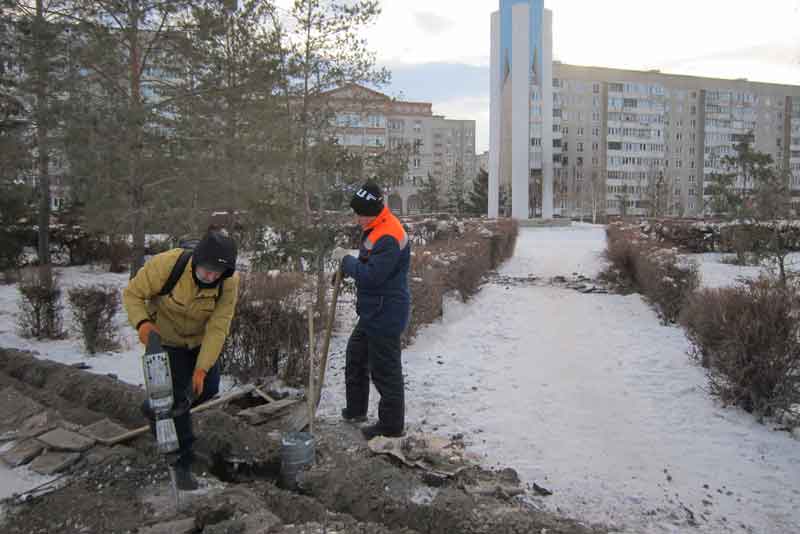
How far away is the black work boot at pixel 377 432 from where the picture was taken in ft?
12.4

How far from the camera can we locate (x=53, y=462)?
3379 mm

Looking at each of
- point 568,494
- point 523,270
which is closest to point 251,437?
point 568,494

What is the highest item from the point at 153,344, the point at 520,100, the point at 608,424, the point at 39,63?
the point at 520,100

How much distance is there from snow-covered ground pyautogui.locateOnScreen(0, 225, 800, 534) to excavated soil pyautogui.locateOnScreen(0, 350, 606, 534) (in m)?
0.42

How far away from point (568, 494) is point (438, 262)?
5.34 meters

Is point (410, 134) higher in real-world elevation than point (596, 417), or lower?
higher

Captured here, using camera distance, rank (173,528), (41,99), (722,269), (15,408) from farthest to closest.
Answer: (722,269)
(41,99)
(15,408)
(173,528)

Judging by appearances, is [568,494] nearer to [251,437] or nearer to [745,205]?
[251,437]

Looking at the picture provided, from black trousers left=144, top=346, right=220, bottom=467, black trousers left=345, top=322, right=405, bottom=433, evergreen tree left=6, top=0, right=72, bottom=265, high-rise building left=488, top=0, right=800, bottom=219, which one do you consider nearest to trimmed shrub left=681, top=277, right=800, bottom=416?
black trousers left=345, top=322, right=405, bottom=433

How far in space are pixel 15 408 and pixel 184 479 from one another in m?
2.08

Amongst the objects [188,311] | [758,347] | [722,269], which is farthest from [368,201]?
[722,269]

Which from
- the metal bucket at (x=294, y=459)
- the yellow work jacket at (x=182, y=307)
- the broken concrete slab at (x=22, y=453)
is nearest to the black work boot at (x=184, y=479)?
the metal bucket at (x=294, y=459)

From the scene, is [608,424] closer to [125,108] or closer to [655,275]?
[655,275]

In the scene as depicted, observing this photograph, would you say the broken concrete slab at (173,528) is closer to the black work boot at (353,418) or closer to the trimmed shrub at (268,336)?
the black work boot at (353,418)
